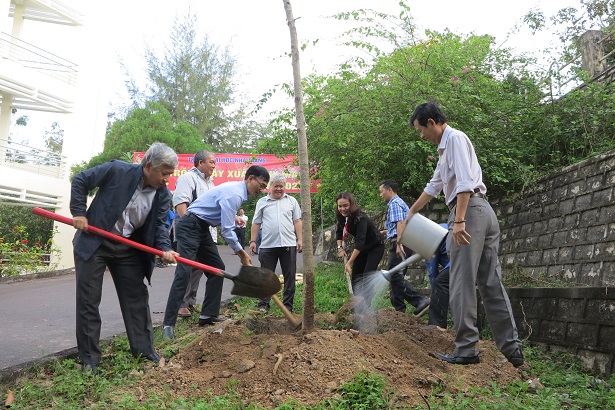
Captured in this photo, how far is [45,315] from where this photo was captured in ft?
24.7

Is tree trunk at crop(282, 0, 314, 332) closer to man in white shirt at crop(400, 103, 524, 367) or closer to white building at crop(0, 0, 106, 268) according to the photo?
man in white shirt at crop(400, 103, 524, 367)

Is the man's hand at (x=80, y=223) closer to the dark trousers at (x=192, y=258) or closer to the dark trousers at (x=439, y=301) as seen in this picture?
the dark trousers at (x=192, y=258)

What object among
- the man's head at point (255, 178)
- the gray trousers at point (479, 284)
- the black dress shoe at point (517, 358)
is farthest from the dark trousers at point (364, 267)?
the black dress shoe at point (517, 358)

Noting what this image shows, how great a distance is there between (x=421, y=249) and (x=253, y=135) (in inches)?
1248

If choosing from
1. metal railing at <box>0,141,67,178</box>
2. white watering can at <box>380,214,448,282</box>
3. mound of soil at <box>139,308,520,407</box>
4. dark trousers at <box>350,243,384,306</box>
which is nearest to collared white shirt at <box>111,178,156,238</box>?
mound of soil at <box>139,308,520,407</box>

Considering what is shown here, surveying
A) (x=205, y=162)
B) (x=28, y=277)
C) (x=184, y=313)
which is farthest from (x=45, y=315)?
(x=28, y=277)

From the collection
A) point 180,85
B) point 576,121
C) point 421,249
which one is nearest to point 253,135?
point 180,85

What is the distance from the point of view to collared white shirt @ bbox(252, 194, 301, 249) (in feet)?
25.3

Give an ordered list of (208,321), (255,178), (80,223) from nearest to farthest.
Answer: (80,223), (255,178), (208,321)

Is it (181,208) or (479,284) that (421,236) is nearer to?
(479,284)

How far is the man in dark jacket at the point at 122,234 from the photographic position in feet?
15.3

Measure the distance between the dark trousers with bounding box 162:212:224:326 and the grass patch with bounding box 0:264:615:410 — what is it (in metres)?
1.06

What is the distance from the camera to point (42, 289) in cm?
1087

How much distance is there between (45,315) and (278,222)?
123 inches
